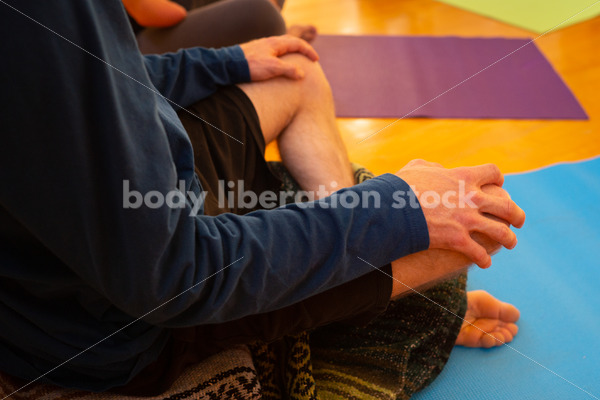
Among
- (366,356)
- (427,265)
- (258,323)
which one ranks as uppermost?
(427,265)

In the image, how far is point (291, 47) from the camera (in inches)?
39.4

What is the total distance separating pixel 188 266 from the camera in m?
0.47

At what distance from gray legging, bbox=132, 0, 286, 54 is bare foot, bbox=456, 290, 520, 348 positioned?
860mm

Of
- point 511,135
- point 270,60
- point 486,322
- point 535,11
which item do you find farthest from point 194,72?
point 535,11

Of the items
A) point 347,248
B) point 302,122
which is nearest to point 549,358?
point 347,248

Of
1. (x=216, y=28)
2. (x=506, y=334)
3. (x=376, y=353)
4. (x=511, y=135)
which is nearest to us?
(x=376, y=353)

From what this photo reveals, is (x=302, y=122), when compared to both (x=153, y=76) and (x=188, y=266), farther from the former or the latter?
(x=188, y=266)

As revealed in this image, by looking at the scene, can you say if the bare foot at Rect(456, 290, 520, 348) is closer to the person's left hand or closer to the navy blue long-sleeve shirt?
the navy blue long-sleeve shirt

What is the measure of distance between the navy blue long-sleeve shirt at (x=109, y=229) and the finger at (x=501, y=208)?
107 mm

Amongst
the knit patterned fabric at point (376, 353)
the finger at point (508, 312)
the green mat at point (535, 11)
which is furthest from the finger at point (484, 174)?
the green mat at point (535, 11)

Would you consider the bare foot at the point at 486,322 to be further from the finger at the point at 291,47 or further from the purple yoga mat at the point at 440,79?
the purple yoga mat at the point at 440,79

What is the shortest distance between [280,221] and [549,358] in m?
0.60

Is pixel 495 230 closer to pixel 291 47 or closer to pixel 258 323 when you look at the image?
pixel 258 323

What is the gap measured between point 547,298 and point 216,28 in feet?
3.30
